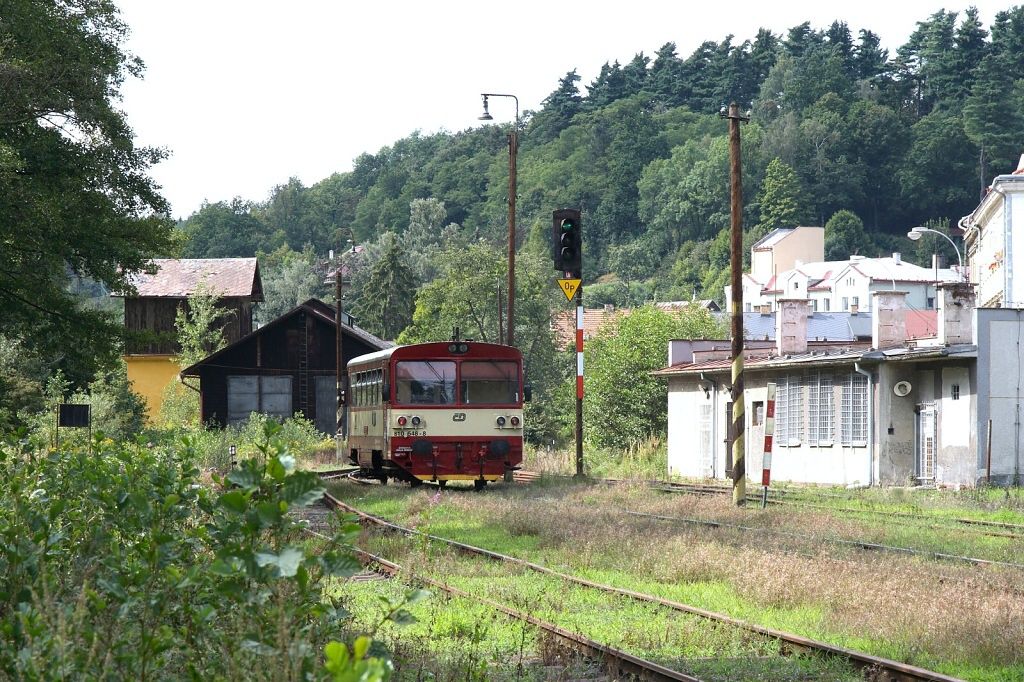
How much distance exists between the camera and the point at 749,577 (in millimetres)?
12195

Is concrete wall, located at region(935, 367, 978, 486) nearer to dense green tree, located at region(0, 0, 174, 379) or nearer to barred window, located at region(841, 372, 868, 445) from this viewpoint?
barred window, located at region(841, 372, 868, 445)

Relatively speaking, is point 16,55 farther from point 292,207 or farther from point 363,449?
point 292,207

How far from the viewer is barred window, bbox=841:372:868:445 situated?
31469mm

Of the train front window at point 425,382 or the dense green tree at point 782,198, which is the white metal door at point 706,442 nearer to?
the train front window at point 425,382

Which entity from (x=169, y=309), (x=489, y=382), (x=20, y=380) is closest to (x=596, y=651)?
(x=489, y=382)

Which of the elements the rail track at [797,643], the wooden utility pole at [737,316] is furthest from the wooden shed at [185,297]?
the rail track at [797,643]

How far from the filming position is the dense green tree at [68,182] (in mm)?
28031

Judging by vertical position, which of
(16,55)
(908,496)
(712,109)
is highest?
(712,109)

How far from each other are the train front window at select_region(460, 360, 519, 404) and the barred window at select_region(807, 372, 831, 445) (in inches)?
373

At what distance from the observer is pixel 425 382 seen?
26344 mm

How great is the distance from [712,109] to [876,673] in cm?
17752

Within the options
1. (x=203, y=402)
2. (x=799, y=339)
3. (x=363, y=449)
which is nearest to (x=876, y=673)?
(x=363, y=449)

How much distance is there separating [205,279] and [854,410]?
4726 centimetres

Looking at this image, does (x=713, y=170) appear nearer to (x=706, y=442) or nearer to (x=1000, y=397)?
(x=706, y=442)
